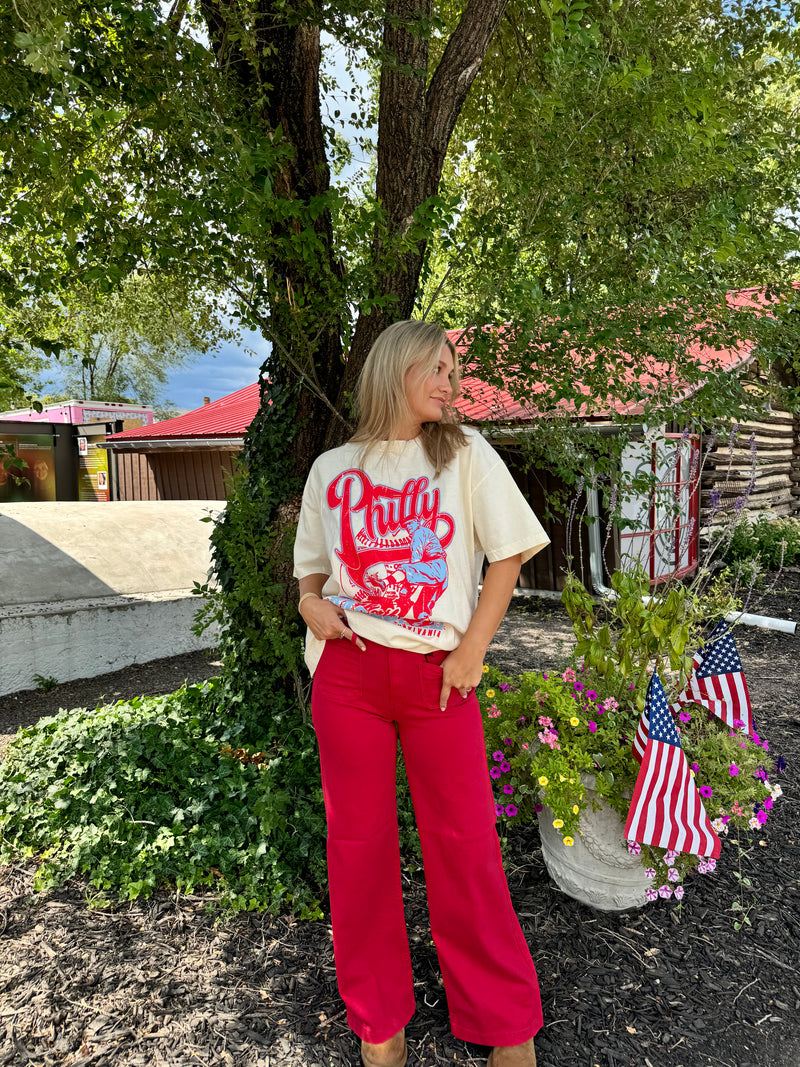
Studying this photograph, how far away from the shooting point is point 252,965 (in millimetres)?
2471

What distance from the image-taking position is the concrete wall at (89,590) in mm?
6293

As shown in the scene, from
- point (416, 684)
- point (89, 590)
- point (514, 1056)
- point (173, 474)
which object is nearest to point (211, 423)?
point (173, 474)

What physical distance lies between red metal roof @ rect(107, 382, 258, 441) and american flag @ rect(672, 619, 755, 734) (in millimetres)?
12137

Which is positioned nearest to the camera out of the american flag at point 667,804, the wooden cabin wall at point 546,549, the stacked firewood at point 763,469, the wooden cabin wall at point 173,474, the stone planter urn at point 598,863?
the american flag at point 667,804

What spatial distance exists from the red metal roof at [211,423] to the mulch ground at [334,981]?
12.1 metres

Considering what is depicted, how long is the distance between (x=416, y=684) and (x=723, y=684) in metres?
1.67

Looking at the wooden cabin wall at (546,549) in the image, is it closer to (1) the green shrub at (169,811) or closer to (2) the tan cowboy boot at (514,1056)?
(1) the green shrub at (169,811)

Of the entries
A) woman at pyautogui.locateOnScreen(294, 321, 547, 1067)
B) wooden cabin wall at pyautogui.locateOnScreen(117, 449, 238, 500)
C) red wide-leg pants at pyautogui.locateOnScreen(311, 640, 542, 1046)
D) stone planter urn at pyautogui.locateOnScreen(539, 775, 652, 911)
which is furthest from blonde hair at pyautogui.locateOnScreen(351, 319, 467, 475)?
wooden cabin wall at pyautogui.locateOnScreen(117, 449, 238, 500)

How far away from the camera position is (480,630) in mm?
1862

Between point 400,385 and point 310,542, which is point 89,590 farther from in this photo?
point 400,385

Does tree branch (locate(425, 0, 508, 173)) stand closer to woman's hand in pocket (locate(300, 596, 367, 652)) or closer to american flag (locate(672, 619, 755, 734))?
woman's hand in pocket (locate(300, 596, 367, 652))

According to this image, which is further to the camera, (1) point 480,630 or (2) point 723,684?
(2) point 723,684

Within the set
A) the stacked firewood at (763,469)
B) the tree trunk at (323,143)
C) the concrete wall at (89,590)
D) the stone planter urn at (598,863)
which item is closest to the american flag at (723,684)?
the stone planter urn at (598,863)

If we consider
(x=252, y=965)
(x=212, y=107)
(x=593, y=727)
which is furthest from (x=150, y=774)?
(x=212, y=107)
